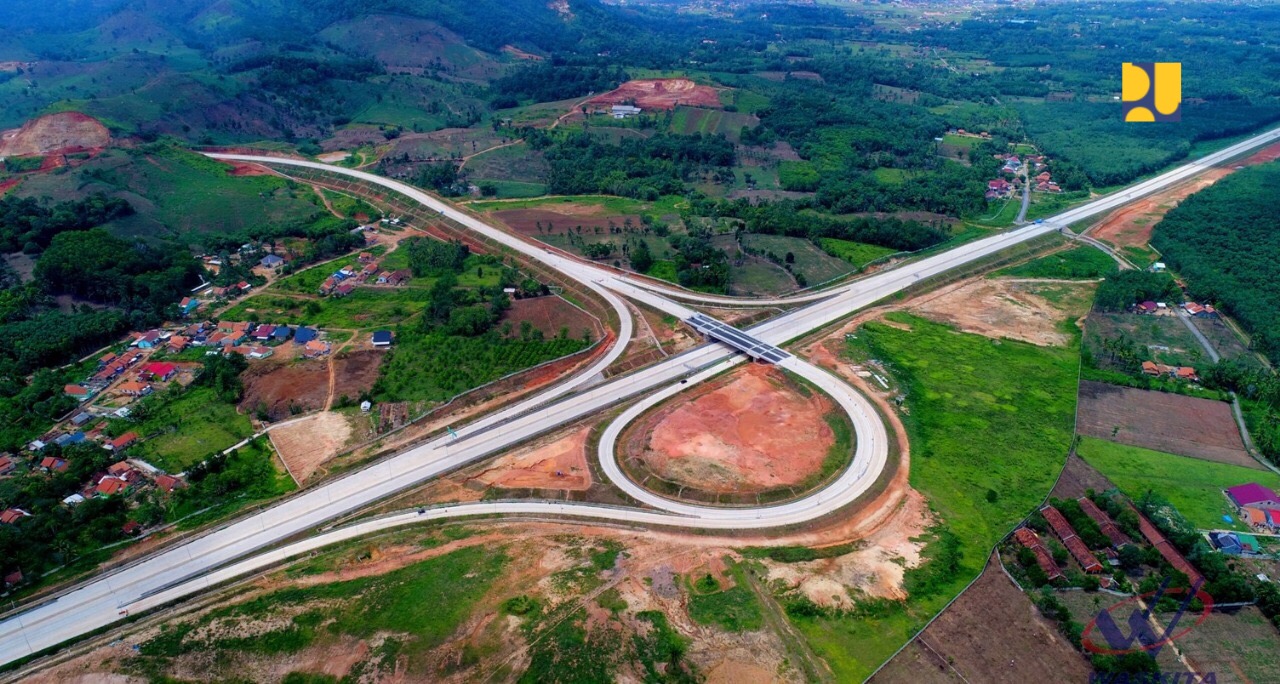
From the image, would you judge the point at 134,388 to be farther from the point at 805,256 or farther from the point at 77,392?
the point at 805,256

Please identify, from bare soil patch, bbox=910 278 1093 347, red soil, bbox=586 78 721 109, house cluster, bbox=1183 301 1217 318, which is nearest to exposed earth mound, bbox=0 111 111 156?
red soil, bbox=586 78 721 109

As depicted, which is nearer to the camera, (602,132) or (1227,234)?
(1227,234)

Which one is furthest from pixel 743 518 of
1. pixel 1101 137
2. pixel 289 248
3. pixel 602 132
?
pixel 1101 137

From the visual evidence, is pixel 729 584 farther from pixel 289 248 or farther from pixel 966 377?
pixel 289 248

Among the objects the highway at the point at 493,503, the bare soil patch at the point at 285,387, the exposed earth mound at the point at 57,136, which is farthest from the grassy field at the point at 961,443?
the exposed earth mound at the point at 57,136

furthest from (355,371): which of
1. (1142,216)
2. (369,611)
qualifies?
(1142,216)

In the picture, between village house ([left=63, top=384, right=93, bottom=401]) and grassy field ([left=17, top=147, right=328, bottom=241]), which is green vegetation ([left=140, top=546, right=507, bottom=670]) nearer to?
village house ([left=63, top=384, right=93, bottom=401])
